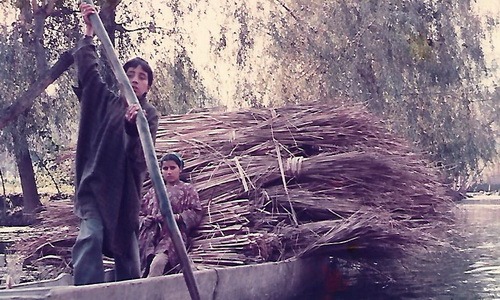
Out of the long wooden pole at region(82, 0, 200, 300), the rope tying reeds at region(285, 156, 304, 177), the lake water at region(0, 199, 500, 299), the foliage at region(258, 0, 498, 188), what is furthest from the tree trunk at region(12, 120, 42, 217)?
the long wooden pole at region(82, 0, 200, 300)

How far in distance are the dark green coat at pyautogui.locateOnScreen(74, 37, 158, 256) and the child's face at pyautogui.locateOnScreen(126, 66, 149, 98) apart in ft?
0.16

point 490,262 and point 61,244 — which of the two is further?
point 490,262

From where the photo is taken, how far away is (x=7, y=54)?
1219 cm

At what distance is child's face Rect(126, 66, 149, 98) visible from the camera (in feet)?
12.5

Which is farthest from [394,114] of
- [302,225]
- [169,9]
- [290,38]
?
[302,225]

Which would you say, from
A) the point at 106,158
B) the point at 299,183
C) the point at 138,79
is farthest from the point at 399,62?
the point at 106,158

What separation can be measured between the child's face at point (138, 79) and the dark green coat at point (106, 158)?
5 centimetres

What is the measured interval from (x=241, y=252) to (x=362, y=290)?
1.69 metres

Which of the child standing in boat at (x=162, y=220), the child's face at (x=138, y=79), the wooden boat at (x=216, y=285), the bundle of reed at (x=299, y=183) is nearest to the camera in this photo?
the wooden boat at (x=216, y=285)

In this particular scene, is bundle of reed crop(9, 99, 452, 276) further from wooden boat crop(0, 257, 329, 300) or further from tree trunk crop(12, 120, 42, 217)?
tree trunk crop(12, 120, 42, 217)

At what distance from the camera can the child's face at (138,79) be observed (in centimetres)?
382

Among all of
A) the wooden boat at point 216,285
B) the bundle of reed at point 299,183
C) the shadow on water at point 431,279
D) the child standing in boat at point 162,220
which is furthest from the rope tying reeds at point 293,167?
the child standing in boat at point 162,220

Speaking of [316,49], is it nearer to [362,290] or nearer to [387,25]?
[387,25]

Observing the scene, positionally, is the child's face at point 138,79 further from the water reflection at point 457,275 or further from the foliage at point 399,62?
the foliage at point 399,62
